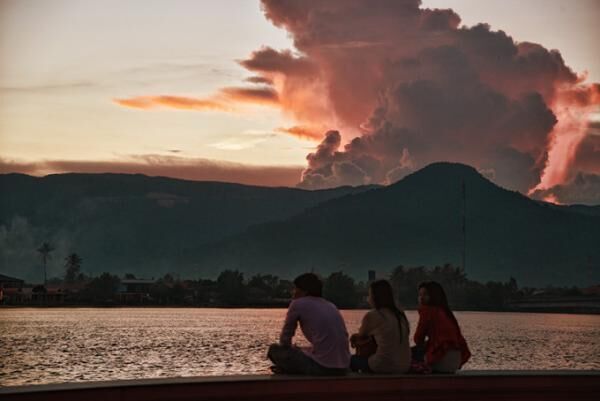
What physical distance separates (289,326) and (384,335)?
100cm

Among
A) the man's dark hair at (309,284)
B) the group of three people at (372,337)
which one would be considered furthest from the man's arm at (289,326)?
the man's dark hair at (309,284)

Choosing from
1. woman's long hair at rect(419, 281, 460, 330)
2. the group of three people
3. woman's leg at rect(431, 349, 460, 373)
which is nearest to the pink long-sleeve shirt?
the group of three people

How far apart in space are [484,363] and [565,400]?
142ft

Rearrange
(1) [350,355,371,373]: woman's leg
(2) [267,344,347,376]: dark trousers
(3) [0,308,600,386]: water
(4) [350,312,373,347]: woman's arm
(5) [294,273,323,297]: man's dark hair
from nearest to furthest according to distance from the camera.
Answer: (2) [267,344,347,376]: dark trousers < (5) [294,273,323,297]: man's dark hair < (1) [350,355,371,373]: woman's leg < (4) [350,312,373,347]: woman's arm < (3) [0,308,600,386]: water

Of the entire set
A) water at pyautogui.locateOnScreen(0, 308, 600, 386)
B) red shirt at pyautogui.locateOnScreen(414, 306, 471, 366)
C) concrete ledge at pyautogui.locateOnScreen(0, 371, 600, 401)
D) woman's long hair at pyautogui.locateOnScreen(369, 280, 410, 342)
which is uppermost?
woman's long hair at pyautogui.locateOnScreen(369, 280, 410, 342)

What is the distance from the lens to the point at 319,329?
930 cm

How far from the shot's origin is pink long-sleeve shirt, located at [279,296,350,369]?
9.18 meters

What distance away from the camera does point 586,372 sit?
1012 cm

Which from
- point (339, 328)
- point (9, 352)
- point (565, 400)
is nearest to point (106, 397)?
point (339, 328)

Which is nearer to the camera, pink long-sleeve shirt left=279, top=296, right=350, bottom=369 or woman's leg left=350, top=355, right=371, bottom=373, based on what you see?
pink long-sleeve shirt left=279, top=296, right=350, bottom=369

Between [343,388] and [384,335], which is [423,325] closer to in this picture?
[384,335]

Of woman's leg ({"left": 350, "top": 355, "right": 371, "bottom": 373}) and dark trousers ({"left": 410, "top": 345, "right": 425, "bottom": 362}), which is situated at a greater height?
dark trousers ({"left": 410, "top": 345, "right": 425, "bottom": 362})

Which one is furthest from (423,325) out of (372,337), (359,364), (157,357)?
(157,357)

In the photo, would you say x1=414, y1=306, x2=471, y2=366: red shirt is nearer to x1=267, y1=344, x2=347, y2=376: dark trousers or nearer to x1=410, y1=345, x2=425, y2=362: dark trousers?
x1=410, y1=345, x2=425, y2=362: dark trousers
